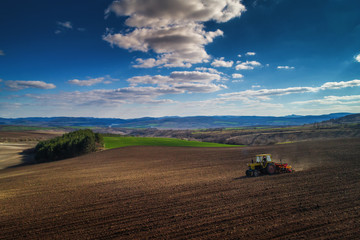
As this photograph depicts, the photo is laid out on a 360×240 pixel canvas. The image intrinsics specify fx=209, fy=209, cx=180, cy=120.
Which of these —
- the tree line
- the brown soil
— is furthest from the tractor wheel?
the brown soil

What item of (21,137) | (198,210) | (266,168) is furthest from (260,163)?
(21,137)

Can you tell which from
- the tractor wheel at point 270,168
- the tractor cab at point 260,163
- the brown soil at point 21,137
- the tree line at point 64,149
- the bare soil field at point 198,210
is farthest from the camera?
the brown soil at point 21,137

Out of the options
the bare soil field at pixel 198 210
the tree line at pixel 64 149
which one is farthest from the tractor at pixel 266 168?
the tree line at pixel 64 149

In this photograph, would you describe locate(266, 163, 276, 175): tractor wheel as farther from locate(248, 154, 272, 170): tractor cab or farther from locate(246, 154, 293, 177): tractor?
locate(248, 154, 272, 170): tractor cab

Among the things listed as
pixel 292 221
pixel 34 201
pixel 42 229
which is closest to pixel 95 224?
pixel 42 229

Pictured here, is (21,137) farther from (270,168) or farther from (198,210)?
(198,210)

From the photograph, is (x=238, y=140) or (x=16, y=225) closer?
(x=16, y=225)

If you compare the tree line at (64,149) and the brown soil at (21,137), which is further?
the brown soil at (21,137)

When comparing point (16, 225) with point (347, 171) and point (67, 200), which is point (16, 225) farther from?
point (347, 171)

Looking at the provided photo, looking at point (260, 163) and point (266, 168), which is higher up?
point (260, 163)

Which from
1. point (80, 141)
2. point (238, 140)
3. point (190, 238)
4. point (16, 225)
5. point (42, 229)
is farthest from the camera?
point (238, 140)

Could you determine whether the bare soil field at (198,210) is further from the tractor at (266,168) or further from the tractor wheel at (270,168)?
the tractor wheel at (270,168)
